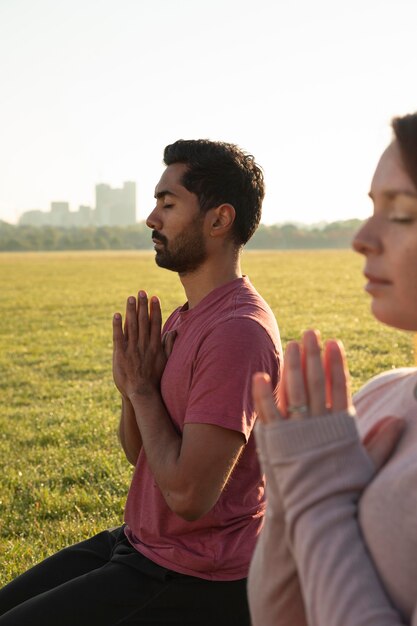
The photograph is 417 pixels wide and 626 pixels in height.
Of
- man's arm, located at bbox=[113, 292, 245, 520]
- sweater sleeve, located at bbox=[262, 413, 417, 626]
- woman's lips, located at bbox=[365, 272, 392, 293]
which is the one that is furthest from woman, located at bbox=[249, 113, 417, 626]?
man's arm, located at bbox=[113, 292, 245, 520]

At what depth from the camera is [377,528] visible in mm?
1472

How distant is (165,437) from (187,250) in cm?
85

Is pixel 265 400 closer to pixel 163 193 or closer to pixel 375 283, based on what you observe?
pixel 375 283

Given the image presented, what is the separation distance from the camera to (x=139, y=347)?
314 centimetres

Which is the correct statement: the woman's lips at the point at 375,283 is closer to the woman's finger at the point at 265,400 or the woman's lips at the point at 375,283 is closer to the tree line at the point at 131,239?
the woman's finger at the point at 265,400

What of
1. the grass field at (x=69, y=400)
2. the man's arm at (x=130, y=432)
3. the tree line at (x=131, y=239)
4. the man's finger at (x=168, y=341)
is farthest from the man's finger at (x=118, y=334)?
the tree line at (x=131, y=239)

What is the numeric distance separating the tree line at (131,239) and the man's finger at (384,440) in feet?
434

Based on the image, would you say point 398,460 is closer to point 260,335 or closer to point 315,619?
point 315,619

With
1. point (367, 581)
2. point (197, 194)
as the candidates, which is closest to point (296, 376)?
point (367, 581)

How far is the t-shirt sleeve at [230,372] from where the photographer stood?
2.77 meters

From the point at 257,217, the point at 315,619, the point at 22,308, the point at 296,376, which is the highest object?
Result: the point at 257,217

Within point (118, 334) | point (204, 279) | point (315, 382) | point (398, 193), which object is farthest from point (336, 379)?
point (204, 279)

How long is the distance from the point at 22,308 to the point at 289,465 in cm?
2361

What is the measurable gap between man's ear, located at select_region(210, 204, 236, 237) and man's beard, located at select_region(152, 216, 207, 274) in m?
0.05
